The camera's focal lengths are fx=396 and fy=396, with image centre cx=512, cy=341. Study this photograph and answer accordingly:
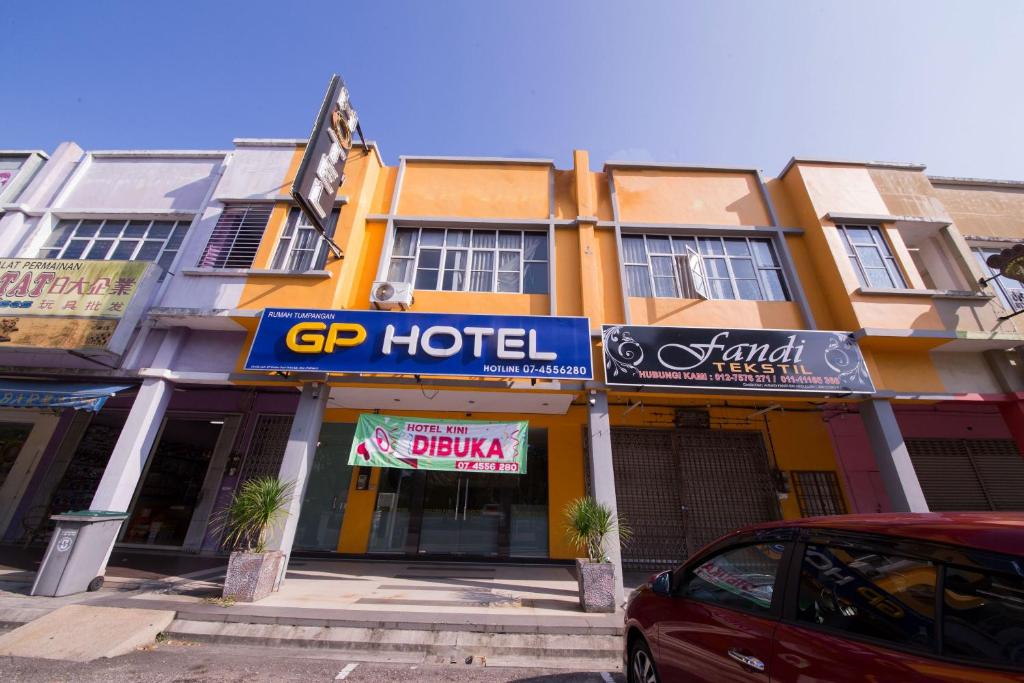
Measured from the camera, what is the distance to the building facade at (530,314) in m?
8.61

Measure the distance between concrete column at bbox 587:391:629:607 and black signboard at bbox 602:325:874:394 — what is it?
65cm

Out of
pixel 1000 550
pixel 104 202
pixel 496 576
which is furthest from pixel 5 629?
pixel 104 202

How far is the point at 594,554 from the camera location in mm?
6652

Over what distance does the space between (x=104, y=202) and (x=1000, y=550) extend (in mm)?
16912

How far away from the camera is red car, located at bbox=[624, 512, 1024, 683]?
1579 mm

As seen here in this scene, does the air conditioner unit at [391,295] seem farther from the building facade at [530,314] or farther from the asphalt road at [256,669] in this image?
the asphalt road at [256,669]

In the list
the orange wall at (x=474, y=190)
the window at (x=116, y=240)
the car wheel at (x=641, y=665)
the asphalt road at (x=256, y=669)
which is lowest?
the asphalt road at (x=256, y=669)

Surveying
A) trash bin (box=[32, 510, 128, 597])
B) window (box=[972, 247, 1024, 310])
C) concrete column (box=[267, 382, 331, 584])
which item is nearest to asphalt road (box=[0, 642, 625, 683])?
concrete column (box=[267, 382, 331, 584])

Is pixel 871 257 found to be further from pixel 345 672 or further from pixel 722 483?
pixel 345 672

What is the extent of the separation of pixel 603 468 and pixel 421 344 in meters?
4.36

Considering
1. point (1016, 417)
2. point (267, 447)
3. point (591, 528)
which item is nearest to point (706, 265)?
point (1016, 417)

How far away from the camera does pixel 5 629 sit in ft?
17.3

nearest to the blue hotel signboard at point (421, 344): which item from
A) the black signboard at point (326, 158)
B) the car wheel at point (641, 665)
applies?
the black signboard at point (326, 158)

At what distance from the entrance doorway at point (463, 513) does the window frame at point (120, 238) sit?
8.14m
